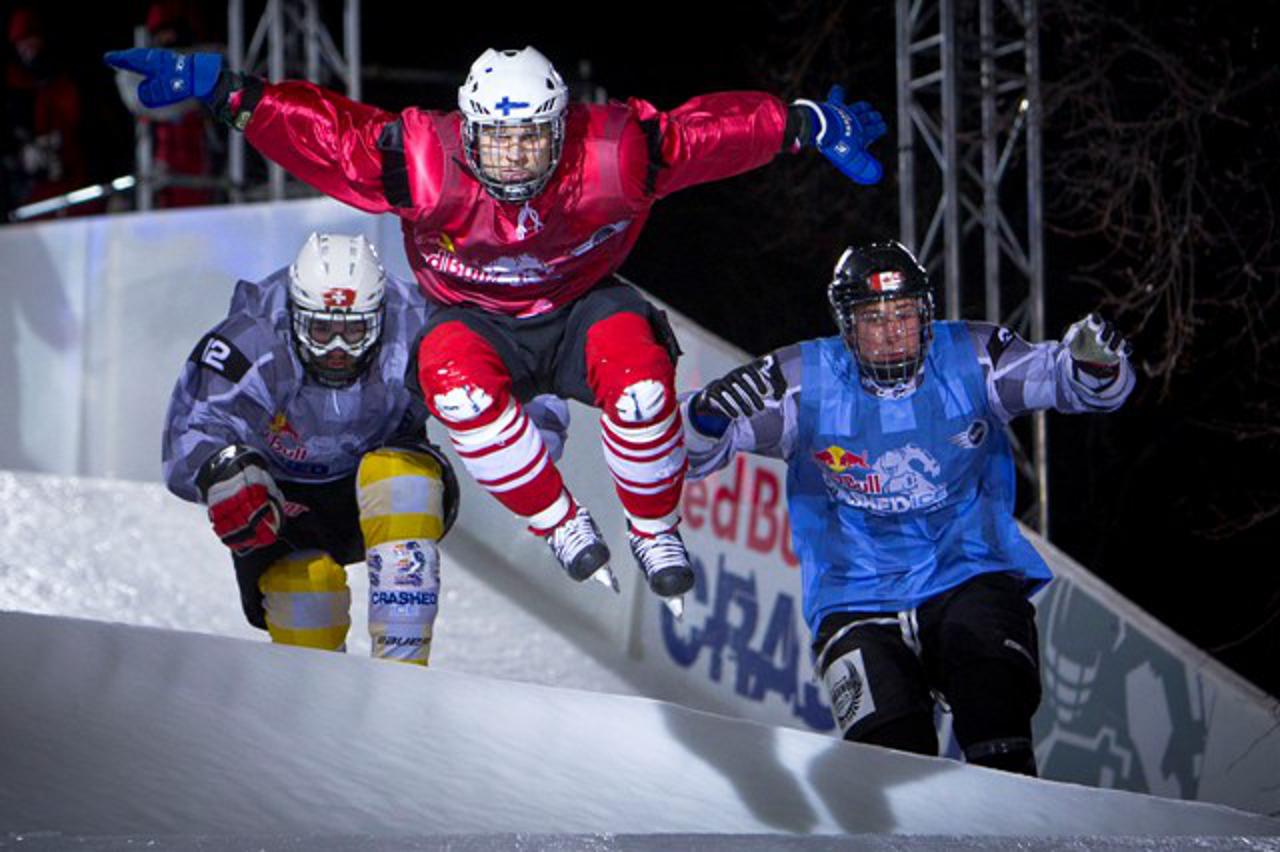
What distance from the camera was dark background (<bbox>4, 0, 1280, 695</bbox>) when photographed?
9.12 meters

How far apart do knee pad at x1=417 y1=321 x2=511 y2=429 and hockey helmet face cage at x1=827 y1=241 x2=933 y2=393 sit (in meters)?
0.83

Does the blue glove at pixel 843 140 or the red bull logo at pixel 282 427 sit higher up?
the blue glove at pixel 843 140

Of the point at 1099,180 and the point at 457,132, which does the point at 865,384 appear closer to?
the point at 457,132

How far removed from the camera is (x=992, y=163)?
7543 millimetres

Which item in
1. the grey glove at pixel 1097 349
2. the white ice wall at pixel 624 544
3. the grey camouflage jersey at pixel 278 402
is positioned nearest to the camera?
the grey glove at pixel 1097 349

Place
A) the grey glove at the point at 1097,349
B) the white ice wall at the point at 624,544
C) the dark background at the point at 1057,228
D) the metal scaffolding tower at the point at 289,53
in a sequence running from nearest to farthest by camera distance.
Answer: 1. the grey glove at the point at 1097,349
2. the white ice wall at the point at 624,544
3. the metal scaffolding tower at the point at 289,53
4. the dark background at the point at 1057,228

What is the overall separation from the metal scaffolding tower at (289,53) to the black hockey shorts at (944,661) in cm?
490

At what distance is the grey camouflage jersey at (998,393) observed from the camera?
4.63 metres

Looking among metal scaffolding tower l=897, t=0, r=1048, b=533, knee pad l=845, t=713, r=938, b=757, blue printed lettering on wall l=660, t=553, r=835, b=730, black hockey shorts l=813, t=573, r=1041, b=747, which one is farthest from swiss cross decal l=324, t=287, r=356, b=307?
metal scaffolding tower l=897, t=0, r=1048, b=533

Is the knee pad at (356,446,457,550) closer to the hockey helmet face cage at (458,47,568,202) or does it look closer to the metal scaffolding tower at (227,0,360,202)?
the hockey helmet face cage at (458,47,568,202)

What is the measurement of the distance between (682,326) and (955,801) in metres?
3.75

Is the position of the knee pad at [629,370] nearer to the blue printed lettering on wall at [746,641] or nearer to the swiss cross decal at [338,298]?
the swiss cross decal at [338,298]

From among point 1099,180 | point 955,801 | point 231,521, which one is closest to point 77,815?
point 955,801

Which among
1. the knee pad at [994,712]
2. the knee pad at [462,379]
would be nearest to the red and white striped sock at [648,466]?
the knee pad at [462,379]
